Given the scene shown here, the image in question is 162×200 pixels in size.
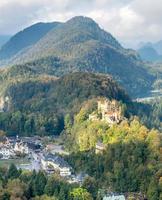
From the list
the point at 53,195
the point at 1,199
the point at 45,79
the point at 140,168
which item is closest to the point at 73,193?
the point at 53,195

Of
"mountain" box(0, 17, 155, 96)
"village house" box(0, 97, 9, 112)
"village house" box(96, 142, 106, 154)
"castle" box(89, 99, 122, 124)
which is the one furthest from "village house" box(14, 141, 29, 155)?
"mountain" box(0, 17, 155, 96)

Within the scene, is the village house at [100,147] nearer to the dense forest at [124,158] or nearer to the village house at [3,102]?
the dense forest at [124,158]

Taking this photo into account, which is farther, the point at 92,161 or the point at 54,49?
the point at 54,49

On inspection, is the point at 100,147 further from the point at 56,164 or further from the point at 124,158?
the point at 124,158

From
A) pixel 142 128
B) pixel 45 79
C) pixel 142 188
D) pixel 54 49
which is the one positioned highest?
pixel 54 49

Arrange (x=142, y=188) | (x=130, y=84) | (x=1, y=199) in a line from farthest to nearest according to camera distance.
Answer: (x=130, y=84)
(x=142, y=188)
(x=1, y=199)

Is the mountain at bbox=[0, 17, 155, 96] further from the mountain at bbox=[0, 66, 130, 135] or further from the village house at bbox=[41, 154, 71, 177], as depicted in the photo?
the village house at bbox=[41, 154, 71, 177]

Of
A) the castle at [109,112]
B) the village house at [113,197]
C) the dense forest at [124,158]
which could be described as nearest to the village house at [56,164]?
the dense forest at [124,158]

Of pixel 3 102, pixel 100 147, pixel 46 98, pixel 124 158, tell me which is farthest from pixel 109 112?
pixel 3 102

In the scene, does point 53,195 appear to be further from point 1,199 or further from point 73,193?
point 1,199
